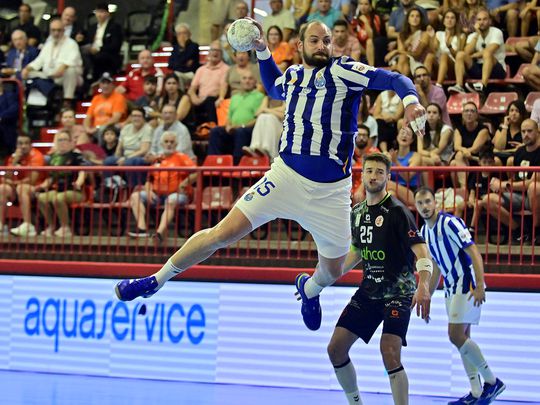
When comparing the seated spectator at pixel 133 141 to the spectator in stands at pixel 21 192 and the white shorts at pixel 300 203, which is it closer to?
the spectator in stands at pixel 21 192

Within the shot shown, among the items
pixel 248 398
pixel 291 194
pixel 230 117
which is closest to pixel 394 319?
pixel 291 194

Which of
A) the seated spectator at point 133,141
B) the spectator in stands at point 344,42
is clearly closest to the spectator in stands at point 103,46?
the seated spectator at point 133,141

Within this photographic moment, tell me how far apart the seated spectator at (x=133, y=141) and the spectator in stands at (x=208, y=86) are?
944 mm

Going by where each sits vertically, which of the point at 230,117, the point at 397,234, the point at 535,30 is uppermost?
the point at 535,30

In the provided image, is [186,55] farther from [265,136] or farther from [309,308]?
[309,308]

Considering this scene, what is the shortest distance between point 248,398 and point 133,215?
9.99ft

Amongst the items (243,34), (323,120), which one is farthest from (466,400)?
(243,34)

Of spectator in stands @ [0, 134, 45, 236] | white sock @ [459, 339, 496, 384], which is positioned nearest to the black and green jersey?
white sock @ [459, 339, 496, 384]

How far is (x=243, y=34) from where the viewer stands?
23.9 ft

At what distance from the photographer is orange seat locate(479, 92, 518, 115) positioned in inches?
532

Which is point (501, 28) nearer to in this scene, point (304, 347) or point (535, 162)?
point (535, 162)

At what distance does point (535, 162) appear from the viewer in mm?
11812

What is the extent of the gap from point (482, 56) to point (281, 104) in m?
2.65

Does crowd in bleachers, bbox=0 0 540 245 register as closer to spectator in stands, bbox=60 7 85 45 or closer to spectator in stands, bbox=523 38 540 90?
spectator in stands, bbox=523 38 540 90
